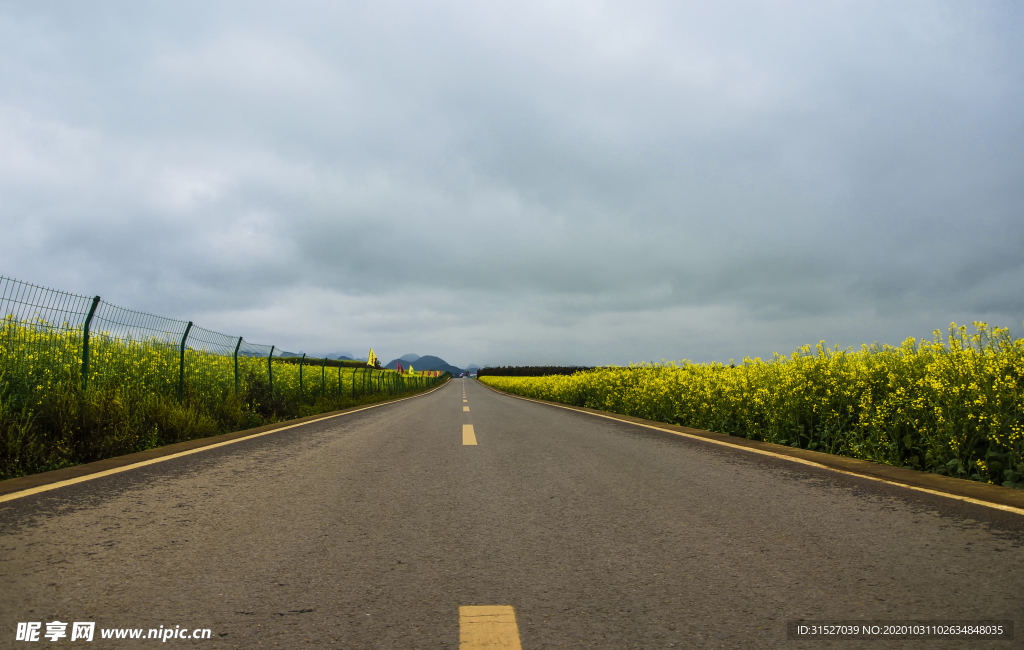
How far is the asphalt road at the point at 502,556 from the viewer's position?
→ 8.16 ft

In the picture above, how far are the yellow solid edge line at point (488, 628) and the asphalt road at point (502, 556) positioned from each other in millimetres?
47

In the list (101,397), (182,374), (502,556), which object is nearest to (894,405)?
(502,556)

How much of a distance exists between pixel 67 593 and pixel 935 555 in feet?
15.7

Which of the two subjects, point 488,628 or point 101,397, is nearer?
point 488,628

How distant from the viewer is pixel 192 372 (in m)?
11.5

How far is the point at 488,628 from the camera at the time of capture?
2402mm

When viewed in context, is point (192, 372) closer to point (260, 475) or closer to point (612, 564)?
point (260, 475)

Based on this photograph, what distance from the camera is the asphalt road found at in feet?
8.16

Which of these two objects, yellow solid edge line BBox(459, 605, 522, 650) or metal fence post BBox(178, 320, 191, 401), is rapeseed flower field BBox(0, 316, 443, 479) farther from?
yellow solid edge line BBox(459, 605, 522, 650)

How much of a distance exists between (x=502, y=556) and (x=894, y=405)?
19.1 ft

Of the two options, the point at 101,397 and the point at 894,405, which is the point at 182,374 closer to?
the point at 101,397

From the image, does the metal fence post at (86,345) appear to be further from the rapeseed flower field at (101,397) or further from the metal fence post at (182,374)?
the metal fence post at (182,374)

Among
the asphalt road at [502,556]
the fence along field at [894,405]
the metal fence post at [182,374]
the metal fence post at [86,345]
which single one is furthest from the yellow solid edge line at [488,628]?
the metal fence post at [182,374]

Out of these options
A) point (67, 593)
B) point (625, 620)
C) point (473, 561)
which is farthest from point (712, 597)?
point (67, 593)
